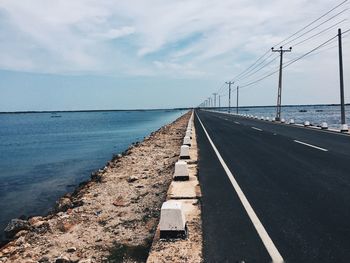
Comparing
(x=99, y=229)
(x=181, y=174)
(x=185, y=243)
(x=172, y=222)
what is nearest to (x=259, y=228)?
(x=185, y=243)

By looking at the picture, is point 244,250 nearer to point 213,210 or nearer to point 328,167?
point 213,210

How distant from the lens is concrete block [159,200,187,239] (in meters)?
5.88

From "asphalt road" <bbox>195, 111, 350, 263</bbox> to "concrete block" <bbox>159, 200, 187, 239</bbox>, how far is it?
0.40 meters

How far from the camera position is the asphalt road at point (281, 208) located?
527cm

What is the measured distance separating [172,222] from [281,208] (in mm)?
2411

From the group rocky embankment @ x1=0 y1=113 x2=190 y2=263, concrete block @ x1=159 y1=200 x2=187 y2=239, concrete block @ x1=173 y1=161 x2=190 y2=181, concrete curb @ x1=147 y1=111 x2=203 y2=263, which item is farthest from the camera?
concrete block @ x1=173 y1=161 x2=190 y2=181

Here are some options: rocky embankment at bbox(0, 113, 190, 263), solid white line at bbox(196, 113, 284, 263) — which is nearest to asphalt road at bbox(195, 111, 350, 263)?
solid white line at bbox(196, 113, 284, 263)

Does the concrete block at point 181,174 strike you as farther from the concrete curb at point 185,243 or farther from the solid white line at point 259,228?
the concrete curb at point 185,243

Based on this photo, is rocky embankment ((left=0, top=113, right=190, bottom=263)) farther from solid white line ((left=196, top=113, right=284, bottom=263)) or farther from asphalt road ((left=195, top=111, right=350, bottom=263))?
solid white line ((left=196, top=113, right=284, bottom=263))

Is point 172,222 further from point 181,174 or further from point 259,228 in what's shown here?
point 181,174

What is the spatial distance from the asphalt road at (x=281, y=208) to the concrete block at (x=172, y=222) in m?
0.40

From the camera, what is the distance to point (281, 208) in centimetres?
728

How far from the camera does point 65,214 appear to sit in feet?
32.0

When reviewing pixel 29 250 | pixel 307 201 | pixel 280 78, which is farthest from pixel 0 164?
pixel 280 78
